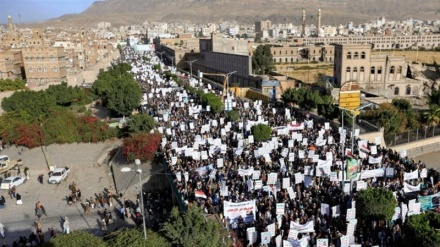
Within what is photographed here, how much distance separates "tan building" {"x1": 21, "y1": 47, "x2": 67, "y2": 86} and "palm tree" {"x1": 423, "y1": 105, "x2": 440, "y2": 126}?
150 ft

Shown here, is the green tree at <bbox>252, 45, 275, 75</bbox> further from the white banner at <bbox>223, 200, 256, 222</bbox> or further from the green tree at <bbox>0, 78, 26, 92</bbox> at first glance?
the white banner at <bbox>223, 200, 256, 222</bbox>

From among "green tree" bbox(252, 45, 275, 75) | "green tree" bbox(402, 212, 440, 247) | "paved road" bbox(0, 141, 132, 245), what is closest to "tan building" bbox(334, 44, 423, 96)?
"green tree" bbox(252, 45, 275, 75)

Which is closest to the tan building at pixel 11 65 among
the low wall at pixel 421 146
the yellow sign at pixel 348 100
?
the yellow sign at pixel 348 100

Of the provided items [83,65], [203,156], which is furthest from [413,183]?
[83,65]

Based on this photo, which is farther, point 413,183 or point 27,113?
point 27,113

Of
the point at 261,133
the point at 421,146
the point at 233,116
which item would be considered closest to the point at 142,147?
the point at 261,133

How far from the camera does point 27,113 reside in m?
35.3

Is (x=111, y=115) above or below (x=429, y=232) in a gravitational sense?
below

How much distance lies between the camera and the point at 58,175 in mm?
26359

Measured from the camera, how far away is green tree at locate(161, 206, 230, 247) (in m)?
12.0

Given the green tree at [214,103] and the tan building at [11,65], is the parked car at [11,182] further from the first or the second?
the tan building at [11,65]

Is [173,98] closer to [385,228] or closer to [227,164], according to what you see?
[227,164]

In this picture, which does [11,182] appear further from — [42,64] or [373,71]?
[373,71]

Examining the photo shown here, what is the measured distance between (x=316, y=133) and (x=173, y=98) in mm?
18768
